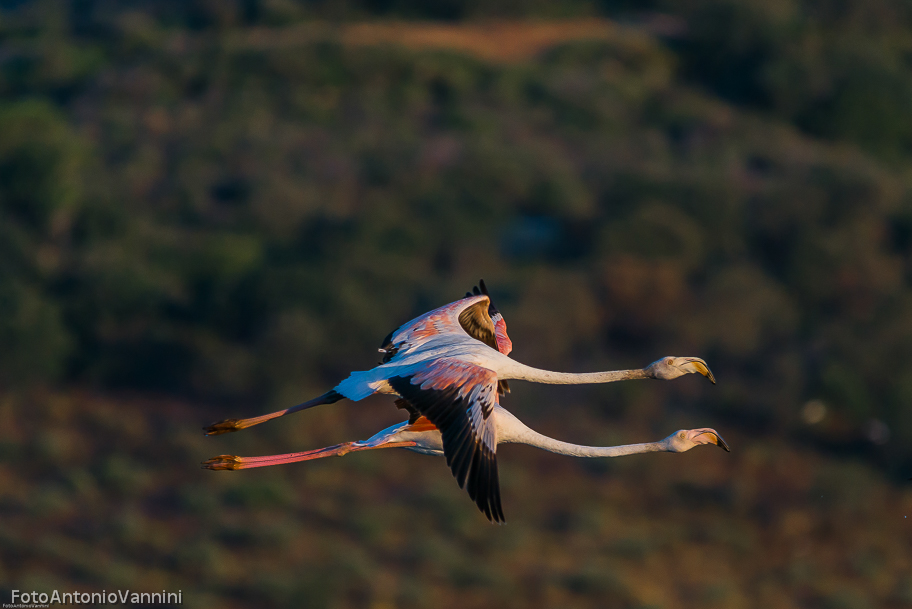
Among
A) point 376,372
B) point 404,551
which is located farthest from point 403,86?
point 376,372

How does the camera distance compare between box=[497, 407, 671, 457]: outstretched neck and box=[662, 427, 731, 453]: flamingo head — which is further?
box=[662, 427, 731, 453]: flamingo head

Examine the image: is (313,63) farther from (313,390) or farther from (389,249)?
(313,390)

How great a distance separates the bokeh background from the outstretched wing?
14.3m

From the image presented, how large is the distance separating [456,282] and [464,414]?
85.1 ft

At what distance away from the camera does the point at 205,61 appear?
4756cm

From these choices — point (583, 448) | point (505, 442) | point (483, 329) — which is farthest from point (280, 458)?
point (583, 448)

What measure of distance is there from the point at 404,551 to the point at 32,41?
34.5 meters

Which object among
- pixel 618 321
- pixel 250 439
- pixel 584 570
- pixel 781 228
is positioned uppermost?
pixel 781 228

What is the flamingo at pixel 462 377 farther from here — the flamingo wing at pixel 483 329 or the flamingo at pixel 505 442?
the flamingo at pixel 505 442

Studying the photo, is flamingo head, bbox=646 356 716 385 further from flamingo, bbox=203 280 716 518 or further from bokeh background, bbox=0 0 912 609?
bokeh background, bbox=0 0 912 609

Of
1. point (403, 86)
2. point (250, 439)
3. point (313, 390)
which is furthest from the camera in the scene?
point (403, 86)

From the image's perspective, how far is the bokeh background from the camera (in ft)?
88.1

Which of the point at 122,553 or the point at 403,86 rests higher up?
the point at 403,86

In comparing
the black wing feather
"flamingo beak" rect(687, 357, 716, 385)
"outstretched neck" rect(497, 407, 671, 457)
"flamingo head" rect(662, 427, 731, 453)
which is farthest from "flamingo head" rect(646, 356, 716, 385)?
the black wing feather
